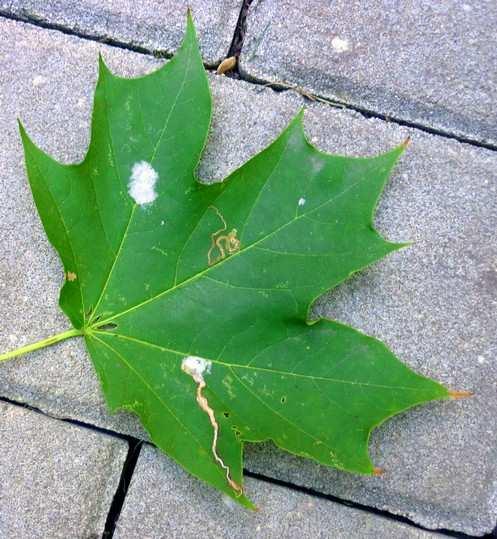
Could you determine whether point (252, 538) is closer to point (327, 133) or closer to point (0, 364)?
point (0, 364)

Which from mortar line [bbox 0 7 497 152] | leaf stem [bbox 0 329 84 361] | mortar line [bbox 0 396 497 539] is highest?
Result: mortar line [bbox 0 7 497 152]

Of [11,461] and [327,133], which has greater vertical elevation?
[327,133]

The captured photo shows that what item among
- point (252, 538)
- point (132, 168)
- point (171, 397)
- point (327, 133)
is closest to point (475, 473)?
point (252, 538)

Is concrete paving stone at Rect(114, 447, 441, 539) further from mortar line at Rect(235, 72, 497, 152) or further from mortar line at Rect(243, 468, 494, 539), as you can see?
mortar line at Rect(235, 72, 497, 152)

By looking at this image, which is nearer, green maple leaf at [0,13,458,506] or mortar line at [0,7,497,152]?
green maple leaf at [0,13,458,506]

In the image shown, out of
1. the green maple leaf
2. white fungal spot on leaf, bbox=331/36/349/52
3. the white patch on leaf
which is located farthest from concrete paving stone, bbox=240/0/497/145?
the white patch on leaf

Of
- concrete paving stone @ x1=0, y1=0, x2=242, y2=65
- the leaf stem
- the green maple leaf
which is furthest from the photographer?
concrete paving stone @ x1=0, y1=0, x2=242, y2=65
